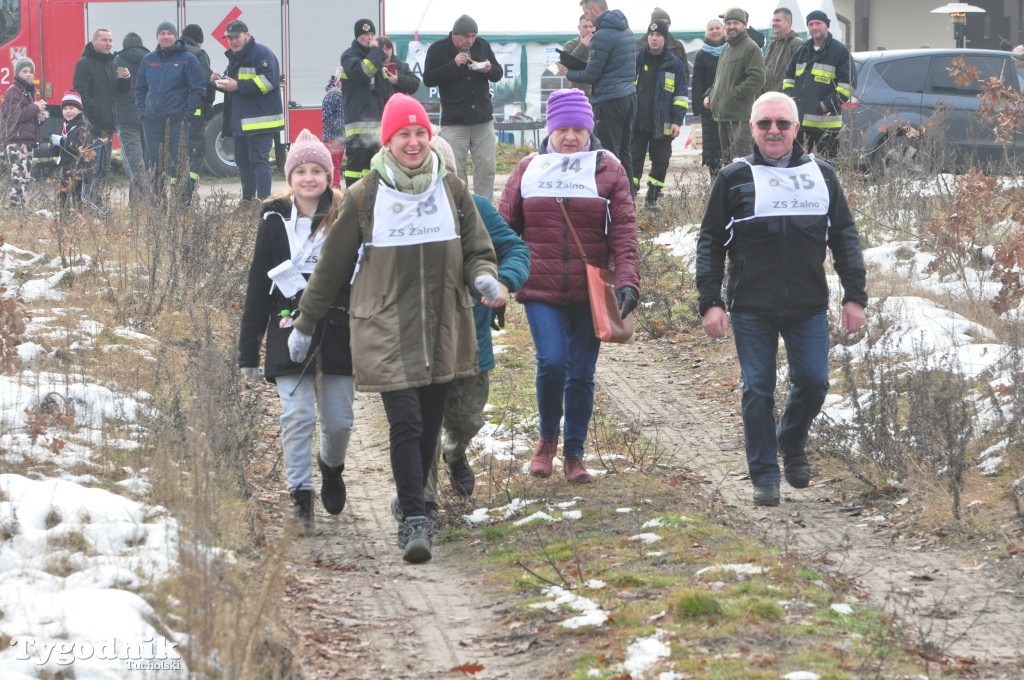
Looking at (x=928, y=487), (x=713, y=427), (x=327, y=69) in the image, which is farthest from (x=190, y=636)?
(x=327, y=69)

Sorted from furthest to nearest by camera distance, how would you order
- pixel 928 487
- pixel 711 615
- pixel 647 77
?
pixel 647 77, pixel 928 487, pixel 711 615

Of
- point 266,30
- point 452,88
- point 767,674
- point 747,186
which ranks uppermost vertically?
point 266,30

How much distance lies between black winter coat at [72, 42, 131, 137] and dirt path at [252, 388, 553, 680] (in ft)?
31.3

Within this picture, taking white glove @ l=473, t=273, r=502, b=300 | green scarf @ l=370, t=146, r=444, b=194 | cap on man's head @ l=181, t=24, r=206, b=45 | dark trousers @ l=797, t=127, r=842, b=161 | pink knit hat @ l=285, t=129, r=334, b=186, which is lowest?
white glove @ l=473, t=273, r=502, b=300

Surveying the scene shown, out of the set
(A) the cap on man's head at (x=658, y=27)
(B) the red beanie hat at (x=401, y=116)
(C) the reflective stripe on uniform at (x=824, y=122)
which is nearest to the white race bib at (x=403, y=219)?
(B) the red beanie hat at (x=401, y=116)

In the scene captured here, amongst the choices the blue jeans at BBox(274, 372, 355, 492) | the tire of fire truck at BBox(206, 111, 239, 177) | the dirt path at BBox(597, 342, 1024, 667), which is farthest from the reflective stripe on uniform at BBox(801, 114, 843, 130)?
the tire of fire truck at BBox(206, 111, 239, 177)

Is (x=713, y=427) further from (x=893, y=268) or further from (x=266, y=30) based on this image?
(x=266, y=30)

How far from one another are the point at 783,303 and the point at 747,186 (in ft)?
1.81

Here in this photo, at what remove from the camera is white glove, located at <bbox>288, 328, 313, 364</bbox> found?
5539 mm

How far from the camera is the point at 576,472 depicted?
21.5ft

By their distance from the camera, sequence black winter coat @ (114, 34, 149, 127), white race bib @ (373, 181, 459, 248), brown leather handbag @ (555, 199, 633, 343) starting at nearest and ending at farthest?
white race bib @ (373, 181, 459, 248) → brown leather handbag @ (555, 199, 633, 343) → black winter coat @ (114, 34, 149, 127)

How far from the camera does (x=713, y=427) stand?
7.96 metres

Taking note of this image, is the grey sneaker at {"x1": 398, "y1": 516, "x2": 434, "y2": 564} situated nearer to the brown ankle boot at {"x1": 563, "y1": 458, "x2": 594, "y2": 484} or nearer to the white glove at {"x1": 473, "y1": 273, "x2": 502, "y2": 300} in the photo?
the white glove at {"x1": 473, "y1": 273, "x2": 502, "y2": 300}

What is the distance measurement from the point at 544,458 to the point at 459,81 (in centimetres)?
665
